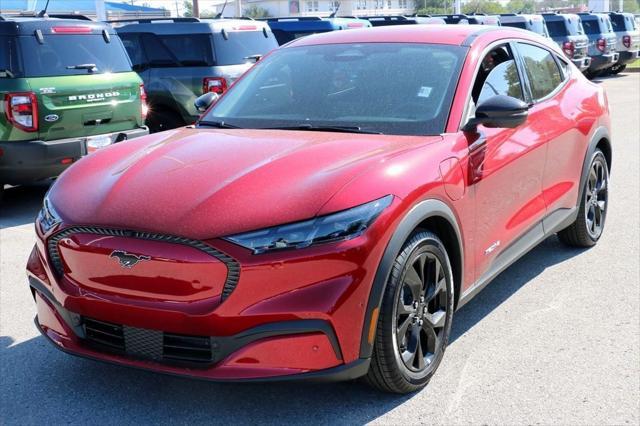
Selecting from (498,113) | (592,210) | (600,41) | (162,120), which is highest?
(498,113)

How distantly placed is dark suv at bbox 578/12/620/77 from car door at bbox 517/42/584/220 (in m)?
20.8

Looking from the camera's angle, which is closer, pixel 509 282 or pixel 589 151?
pixel 509 282

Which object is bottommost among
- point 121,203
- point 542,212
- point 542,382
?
point 542,382

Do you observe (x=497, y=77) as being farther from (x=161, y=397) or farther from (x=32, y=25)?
(x=32, y=25)

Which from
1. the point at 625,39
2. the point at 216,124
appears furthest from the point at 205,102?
Answer: the point at 625,39

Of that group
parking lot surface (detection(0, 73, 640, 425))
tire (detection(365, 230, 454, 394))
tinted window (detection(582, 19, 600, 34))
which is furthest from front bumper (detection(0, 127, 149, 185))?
tinted window (detection(582, 19, 600, 34))

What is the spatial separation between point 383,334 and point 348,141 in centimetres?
103

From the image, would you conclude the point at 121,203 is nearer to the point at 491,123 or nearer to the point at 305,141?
Answer: the point at 305,141

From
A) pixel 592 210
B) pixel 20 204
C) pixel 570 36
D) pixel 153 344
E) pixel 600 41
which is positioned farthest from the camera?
pixel 600 41

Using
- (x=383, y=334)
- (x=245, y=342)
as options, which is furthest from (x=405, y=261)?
(x=245, y=342)

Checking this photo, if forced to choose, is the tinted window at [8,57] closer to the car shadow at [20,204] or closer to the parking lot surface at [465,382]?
the car shadow at [20,204]

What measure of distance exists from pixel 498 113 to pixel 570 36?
69.0 feet

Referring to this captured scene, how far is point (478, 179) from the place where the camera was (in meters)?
4.05

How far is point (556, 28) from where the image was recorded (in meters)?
23.9
